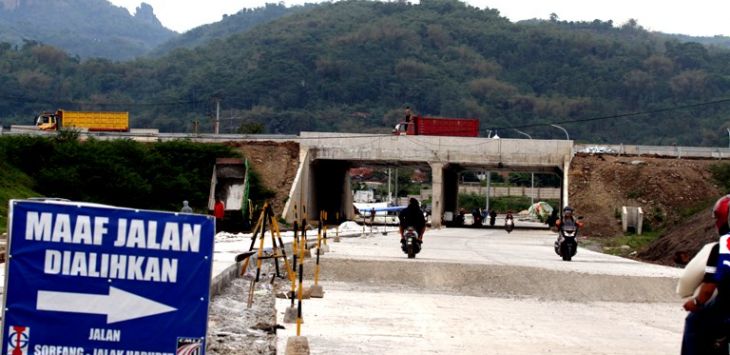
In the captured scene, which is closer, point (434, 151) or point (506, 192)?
point (434, 151)

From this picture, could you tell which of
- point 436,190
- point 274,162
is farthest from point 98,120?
point 436,190

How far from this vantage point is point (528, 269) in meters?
25.1

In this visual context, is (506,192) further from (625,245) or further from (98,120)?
(625,245)

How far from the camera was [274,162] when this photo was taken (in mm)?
67000

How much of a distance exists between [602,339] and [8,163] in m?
48.2

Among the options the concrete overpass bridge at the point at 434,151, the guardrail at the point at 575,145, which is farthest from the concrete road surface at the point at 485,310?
the guardrail at the point at 575,145

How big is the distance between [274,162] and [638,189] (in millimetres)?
19536

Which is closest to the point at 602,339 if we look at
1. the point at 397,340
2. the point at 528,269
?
the point at 397,340

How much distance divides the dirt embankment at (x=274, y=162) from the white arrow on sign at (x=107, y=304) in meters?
55.5

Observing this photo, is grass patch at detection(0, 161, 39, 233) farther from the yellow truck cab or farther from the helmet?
the helmet

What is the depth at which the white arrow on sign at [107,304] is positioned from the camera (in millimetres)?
8008

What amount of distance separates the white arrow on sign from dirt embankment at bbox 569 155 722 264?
52736 millimetres

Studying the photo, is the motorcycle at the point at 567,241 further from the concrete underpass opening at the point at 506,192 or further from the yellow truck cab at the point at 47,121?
the concrete underpass opening at the point at 506,192

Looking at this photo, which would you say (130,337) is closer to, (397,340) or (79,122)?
(397,340)
